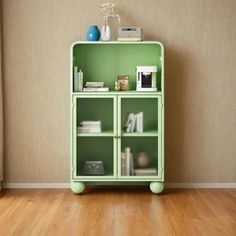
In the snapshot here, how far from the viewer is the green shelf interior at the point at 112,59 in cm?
490

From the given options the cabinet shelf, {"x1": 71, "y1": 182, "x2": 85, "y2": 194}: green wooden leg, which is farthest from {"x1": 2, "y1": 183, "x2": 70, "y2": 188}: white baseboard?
the cabinet shelf

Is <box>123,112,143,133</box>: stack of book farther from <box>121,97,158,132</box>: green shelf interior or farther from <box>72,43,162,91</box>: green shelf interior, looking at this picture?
<box>72,43,162,91</box>: green shelf interior

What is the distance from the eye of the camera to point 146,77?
15.4 ft

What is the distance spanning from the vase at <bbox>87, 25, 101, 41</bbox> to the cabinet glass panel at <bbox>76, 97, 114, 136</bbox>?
0.58m

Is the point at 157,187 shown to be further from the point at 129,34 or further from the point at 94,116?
the point at 129,34

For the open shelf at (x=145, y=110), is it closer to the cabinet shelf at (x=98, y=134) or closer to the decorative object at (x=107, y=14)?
the cabinet shelf at (x=98, y=134)

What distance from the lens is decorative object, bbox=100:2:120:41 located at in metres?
4.71

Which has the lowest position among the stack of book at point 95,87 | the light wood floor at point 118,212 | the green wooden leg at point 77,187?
the light wood floor at point 118,212

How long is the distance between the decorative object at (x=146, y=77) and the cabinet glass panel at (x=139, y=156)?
51 cm

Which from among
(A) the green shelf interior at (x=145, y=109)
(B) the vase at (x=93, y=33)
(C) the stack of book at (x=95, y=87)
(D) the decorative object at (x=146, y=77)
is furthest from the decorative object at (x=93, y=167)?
(B) the vase at (x=93, y=33)

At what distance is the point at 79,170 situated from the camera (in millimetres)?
4719

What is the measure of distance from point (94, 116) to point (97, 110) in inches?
2.6

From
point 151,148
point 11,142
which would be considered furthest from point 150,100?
point 11,142

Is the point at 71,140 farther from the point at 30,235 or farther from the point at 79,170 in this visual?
the point at 30,235
